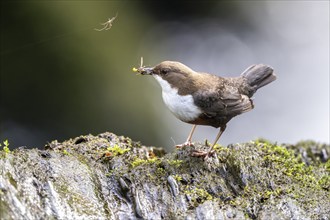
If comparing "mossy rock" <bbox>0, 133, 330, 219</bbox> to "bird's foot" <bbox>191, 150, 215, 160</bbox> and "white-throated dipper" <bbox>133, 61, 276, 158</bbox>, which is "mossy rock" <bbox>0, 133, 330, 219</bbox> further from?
"white-throated dipper" <bbox>133, 61, 276, 158</bbox>

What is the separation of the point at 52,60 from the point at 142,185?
4.64 metres

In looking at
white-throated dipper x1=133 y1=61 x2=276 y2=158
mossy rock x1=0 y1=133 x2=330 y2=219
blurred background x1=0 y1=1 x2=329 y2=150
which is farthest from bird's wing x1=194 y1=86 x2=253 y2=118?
blurred background x1=0 y1=1 x2=329 y2=150

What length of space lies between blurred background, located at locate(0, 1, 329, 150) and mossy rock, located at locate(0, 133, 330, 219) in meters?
3.57

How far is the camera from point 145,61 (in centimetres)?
881

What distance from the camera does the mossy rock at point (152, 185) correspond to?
3.29 metres

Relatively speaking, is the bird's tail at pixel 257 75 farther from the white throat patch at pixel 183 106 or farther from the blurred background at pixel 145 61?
the blurred background at pixel 145 61

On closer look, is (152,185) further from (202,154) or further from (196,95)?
(196,95)

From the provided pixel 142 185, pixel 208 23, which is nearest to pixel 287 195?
pixel 142 185

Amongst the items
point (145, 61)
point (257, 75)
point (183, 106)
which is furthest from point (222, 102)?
point (145, 61)

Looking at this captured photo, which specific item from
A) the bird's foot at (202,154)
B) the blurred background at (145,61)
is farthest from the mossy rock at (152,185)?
the blurred background at (145,61)

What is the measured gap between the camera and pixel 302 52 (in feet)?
33.7

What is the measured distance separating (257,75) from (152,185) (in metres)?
2.08

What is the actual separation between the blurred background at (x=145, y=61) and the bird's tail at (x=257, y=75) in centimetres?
293

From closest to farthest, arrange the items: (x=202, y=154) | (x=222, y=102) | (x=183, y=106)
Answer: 1. (x=202, y=154)
2. (x=183, y=106)
3. (x=222, y=102)
